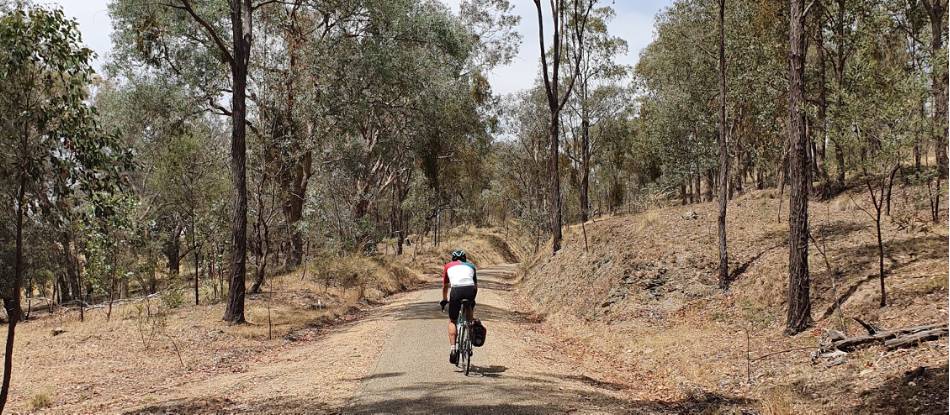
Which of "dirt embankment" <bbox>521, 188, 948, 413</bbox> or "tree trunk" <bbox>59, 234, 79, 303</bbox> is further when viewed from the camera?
"tree trunk" <bbox>59, 234, 79, 303</bbox>

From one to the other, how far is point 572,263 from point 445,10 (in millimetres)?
12764

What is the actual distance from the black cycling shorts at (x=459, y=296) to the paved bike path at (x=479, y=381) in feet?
3.26

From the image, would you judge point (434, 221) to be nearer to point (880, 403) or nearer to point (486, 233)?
point (486, 233)

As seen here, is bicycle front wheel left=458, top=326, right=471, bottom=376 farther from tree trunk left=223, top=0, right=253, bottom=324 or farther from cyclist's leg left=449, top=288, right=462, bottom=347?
tree trunk left=223, top=0, right=253, bottom=324

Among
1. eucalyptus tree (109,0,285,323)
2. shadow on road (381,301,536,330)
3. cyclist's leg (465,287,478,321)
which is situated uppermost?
eucalyptus tree (109,0,285,323)

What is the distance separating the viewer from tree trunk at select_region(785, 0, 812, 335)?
1028 cm

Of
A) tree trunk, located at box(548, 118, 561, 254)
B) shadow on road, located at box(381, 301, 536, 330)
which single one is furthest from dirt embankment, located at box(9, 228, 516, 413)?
tree trunk, located at box(548, 118, 561, 254)

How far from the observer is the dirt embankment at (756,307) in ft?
24.3

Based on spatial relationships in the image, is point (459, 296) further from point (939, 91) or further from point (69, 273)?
point (69, 273)

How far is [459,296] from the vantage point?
9703 millimetres

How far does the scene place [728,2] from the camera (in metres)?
25.1

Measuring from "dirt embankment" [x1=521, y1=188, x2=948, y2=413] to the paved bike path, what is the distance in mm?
1299

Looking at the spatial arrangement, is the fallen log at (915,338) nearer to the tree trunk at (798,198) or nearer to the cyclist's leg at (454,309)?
the tree trunk at (798,198)

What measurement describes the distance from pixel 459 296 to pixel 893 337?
6425 millimetres
